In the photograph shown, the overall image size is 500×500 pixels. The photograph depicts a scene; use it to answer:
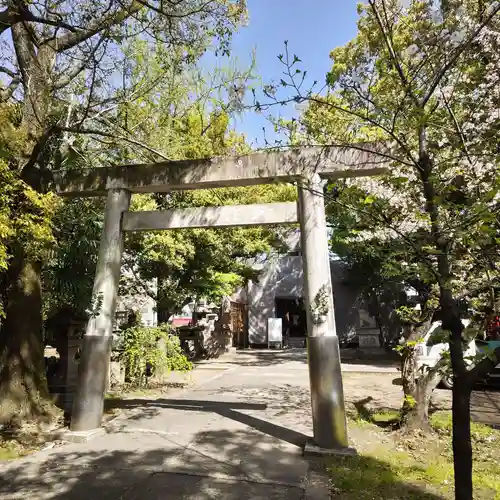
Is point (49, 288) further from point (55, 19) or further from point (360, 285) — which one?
point (360, 285)

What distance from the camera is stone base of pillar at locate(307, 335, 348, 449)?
4.96 meters

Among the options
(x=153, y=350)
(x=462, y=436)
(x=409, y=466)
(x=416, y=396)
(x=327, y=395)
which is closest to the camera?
(x=462, y=436)

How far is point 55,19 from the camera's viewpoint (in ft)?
20.0

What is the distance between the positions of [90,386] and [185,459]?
1.98 m

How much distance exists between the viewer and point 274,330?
2072cm

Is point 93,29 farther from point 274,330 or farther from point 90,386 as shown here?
point 274,330

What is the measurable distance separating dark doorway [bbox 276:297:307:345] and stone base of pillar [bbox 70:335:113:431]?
1711 centimetres

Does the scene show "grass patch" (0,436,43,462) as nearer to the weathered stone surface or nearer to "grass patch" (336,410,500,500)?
the weathered stone surface

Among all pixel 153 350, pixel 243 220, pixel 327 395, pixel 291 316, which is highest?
pixel 243 220

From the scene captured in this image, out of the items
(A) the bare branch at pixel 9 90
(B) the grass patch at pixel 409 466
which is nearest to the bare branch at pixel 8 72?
(A) the bare branch at pixel 9 90

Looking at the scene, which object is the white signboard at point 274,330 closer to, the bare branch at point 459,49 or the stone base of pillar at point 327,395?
the stone base of pillar at point 327,395

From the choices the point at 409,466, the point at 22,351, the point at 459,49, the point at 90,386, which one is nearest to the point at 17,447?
the point at 90,386

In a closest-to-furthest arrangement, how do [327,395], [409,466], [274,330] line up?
[409,466] < [327,395] < [274,330]

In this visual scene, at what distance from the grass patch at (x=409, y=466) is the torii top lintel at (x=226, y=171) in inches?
146
